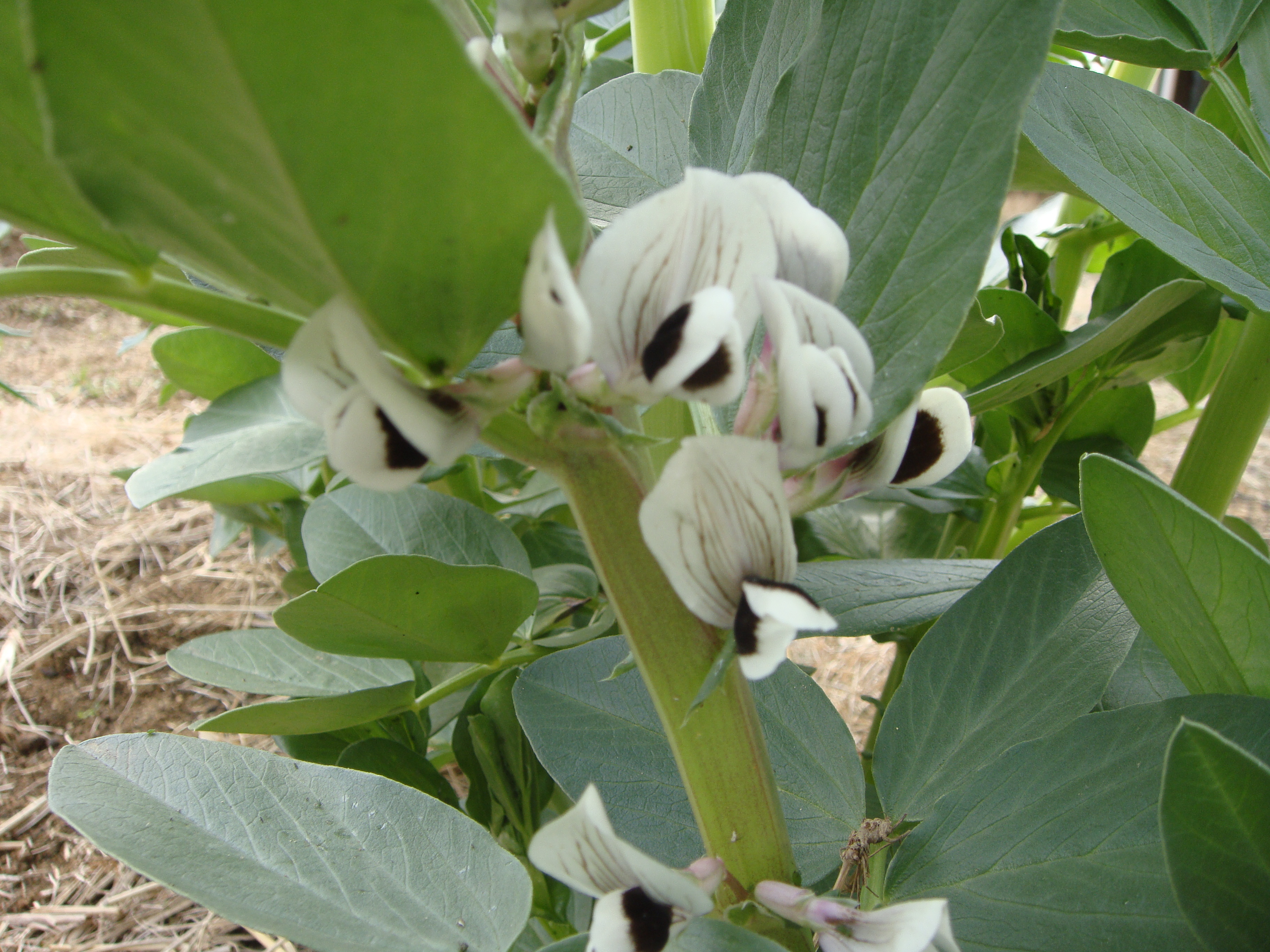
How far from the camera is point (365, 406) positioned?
196 millimetres

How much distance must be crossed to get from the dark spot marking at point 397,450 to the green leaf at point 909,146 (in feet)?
0.41

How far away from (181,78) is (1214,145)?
406 mm

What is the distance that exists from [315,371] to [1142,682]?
0.37 m

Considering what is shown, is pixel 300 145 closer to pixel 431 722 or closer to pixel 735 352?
pixel 735 352

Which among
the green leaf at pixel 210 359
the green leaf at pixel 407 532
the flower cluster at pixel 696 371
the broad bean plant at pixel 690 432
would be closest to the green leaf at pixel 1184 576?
the broad bean plant at pixel 690 432

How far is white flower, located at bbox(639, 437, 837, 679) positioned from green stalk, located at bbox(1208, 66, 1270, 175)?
0.38 m

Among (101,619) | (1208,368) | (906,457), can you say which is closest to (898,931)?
(906,457)

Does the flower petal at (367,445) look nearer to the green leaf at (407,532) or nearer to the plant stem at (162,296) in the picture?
the plant stem at (162,296)

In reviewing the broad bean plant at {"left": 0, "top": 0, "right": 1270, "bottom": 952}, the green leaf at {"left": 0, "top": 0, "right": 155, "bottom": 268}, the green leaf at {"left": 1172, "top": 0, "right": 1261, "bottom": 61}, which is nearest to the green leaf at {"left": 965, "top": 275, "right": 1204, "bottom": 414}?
the broad bean plant at {"left": 0, "top": 0, "right": 1270, "bottom": 952}

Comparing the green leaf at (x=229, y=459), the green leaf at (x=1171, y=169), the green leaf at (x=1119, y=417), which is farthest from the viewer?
the green leaf at (x=1119, y=417)

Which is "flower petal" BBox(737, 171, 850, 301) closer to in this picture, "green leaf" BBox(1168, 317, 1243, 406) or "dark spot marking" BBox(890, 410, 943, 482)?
"dark spot marking" BBox(890, 410, 943, 482)

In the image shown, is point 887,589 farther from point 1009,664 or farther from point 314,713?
point 314,713

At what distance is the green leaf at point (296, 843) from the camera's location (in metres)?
0.30

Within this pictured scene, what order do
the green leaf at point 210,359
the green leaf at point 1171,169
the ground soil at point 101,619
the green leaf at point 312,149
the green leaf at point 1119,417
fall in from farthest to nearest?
the ground soil at point 101,619 → the green leaf at point 210,359 → the green leaf at point 1119,417 → the green leaf at point 1171,169 → the green leaf at point 312,149
